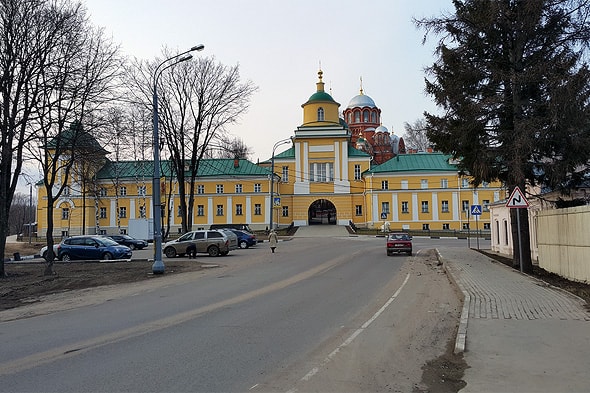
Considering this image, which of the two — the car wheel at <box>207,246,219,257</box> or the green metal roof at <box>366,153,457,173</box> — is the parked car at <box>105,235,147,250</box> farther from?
the green metal roof at <box>366,153,457,173</box>

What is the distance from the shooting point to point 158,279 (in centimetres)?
1877

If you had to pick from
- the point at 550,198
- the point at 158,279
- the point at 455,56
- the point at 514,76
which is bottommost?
the point at 158,279

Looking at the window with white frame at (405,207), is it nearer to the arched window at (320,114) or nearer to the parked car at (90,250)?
the arched window at (320,114)

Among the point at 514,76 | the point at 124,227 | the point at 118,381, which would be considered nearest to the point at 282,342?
the point at 118,381

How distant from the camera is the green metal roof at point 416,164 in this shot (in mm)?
68688

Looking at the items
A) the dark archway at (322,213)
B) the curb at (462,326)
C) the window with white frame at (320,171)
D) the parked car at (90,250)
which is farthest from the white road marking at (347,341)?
the dark archway at (322,213)

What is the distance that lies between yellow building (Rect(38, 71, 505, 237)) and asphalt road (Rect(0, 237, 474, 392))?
5255 cm

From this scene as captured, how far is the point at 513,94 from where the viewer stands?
18828 millimetres

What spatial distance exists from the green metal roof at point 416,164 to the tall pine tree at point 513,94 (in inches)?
1903

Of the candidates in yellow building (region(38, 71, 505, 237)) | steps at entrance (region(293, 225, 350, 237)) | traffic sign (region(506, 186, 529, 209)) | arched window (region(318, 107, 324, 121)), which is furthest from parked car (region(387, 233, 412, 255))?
arched window (region(318, 107, 324, 121))

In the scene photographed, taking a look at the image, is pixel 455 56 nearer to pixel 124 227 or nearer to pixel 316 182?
pixel 316 182

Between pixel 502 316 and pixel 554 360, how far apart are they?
285 cm

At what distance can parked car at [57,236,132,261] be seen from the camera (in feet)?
92.4

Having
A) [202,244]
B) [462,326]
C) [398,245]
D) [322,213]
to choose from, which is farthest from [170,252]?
[322,213]
